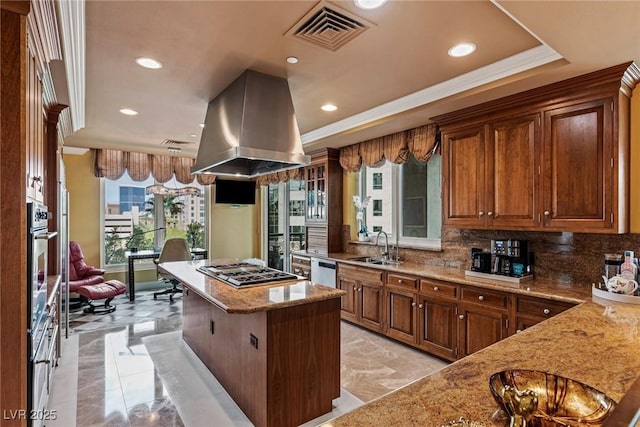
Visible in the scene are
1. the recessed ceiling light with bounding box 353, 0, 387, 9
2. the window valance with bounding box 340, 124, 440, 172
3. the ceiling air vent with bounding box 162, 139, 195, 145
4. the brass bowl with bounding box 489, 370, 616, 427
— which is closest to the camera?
the brass bowl with bounding box 489, 370, 616, 427

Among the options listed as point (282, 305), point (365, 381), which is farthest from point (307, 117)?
point (365, 381)

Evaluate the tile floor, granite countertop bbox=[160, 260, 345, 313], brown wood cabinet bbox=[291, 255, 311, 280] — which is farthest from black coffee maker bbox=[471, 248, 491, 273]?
brown wood cabinet bbox=[291, 255, 311, 280]

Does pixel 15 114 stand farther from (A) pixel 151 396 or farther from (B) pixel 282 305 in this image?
(A) pixel 151 396

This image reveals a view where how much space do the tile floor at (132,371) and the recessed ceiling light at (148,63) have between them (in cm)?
263

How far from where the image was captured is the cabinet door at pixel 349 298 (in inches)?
172

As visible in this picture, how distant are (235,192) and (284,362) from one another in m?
5.21

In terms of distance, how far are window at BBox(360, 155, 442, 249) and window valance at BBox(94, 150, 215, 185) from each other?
3420 mm

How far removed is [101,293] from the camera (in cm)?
483

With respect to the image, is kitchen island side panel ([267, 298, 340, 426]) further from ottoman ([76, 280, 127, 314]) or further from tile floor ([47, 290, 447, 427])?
ottoman ([76, 280, 127, 314])

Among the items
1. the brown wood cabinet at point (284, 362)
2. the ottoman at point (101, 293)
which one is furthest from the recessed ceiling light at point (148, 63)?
the ottoman at point (101, 293)

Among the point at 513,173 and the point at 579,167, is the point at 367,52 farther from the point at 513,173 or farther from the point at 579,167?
the point at 579,167

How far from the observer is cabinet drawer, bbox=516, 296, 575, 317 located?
2.50 m

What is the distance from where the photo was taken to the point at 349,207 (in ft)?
17.5

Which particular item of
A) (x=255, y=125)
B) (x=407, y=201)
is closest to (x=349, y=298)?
(x=407, y=201)
